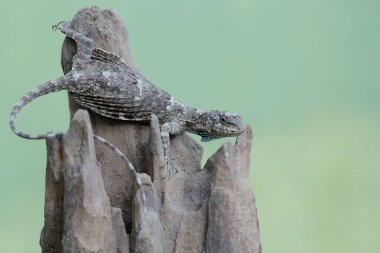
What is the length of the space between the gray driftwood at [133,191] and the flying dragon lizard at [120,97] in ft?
0.29

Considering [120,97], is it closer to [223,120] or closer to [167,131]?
[167,131]

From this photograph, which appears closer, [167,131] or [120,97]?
[120,97]

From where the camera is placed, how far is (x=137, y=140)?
3.82 meters

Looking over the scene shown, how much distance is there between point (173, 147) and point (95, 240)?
0.93 metres

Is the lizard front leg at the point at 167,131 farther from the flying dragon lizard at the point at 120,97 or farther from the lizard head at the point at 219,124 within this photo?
the lizard head at the point at 219,124

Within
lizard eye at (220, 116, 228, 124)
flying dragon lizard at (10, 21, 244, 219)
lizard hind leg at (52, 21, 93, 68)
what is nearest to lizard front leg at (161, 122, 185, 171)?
flying dragon lizard at (10, 21, 244, 219)

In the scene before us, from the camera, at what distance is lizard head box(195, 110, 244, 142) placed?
394cm

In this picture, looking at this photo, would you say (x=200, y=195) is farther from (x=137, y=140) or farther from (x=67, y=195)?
(x=67, y=195)

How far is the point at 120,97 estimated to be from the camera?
12.3 feet

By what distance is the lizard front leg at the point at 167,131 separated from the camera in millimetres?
3736

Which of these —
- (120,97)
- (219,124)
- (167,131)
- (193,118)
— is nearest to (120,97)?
(120,97)

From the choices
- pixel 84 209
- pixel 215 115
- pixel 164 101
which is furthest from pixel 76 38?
pixel 84 209

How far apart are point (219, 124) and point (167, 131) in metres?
0.33

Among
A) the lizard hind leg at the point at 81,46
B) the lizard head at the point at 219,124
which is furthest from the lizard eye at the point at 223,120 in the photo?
the lizard hind leg at the point at 81,46
